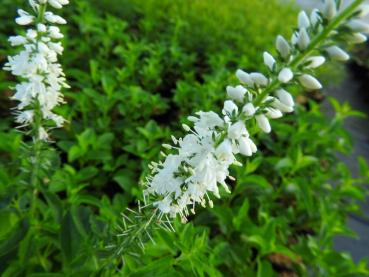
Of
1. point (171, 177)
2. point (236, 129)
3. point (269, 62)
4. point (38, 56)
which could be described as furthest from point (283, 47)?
point (38, 56)

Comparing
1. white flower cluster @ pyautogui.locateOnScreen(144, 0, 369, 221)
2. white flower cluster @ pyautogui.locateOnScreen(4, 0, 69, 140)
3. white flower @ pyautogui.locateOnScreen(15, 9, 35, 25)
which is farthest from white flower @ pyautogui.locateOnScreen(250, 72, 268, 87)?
white flower @ pyautogui.locateOnScreen(15, 9, 35, 25)

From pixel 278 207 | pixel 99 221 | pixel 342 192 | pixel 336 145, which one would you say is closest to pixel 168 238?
pixel 99 221

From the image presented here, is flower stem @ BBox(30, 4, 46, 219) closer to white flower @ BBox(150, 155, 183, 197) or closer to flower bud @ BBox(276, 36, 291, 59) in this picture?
white flower @ BBox(150, 155, 183, 197)

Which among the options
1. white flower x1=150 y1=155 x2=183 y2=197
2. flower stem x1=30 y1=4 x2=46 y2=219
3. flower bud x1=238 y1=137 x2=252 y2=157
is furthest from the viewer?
flower stem x1=30 y1=4 x2=46 y2=219

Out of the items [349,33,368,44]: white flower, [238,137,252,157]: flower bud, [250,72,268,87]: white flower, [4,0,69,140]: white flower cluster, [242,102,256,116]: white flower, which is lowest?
[238,137,252,157]: flower bud

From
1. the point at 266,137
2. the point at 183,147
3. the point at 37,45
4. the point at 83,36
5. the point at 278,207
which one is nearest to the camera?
the point at 183,147

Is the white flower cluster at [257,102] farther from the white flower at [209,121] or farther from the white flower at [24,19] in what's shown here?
the white flower at [24,19]

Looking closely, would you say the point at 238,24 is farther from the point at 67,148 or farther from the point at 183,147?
the point at 183,147

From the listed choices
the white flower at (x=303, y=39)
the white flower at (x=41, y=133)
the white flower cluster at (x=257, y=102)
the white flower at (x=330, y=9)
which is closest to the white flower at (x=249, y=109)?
the white flower cluster at (x=257, y=102)

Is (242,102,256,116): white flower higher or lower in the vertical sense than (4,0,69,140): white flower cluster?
lower
